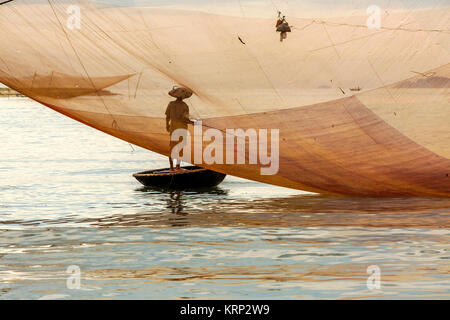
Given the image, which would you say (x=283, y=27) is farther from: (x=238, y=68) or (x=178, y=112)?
(x=178, y=112)

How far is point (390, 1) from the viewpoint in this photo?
12375 millimetres

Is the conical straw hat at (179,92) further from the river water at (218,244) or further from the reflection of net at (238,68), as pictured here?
the river water at (218,244)

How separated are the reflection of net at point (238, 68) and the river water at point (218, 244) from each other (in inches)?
45.7

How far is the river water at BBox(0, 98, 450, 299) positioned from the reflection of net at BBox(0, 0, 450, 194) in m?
1.16

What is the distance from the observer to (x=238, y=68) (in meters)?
12.8

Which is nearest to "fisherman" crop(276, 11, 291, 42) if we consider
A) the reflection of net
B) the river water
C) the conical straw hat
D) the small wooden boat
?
the reflection of net

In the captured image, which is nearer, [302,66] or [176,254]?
[176,254]

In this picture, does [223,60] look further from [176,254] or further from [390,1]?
[176,254]

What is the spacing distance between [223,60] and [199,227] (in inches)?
87.5

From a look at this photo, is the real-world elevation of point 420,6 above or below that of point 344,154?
above

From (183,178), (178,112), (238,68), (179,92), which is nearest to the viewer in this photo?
(238,68)

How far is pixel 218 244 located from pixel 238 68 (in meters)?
2.76

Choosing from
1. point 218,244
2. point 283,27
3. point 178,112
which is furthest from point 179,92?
point 218,244
